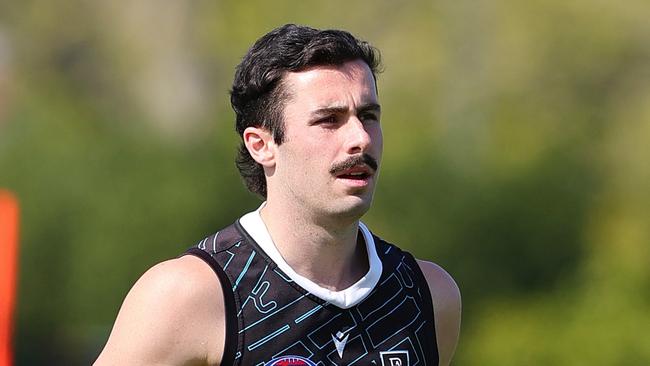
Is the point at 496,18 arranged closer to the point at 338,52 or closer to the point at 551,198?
the point at 551,198

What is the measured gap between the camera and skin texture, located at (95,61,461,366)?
4.18 meters

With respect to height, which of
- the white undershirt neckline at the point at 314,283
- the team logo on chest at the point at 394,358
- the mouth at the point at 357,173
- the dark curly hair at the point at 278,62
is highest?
the dark curly hair at the point at 278,62

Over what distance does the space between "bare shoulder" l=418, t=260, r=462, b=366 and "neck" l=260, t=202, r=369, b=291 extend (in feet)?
1.07

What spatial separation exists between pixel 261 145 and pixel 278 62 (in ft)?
0.87

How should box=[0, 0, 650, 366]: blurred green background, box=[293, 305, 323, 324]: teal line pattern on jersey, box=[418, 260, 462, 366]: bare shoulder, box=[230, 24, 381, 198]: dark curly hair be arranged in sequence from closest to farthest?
1. box=[293, 305, 323, 324]: teal line pattern on jersey
2. box=[230, 24, 381, 198]: dark curly hair
3. box=[418, 260, 462, 366]: bare shoulder
4. box=[0, 0, 650, 366]: blurred green background

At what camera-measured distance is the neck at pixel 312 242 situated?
4449mm

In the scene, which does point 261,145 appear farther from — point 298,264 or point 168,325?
point 168,325

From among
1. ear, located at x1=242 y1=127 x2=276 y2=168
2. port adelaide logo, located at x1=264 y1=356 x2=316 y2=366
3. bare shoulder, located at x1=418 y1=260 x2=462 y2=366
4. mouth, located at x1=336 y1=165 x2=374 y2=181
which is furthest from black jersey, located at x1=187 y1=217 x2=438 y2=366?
mouth, located at x1=336 y1=165 x2=374 y2=181

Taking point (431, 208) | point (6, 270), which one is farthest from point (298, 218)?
point (431, 208)

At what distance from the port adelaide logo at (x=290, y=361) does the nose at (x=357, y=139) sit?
63 cm

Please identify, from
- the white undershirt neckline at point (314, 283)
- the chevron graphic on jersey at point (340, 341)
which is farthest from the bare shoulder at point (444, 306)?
the chevron graphic on jersey at point (340, 341)

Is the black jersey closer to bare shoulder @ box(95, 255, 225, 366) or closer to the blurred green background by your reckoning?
bare shoulder @ box(95, 255, 225, 366)

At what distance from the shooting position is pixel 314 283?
14.6 ft

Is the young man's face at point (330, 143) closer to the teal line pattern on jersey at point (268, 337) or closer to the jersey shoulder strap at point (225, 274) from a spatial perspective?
the jersey shoulder strap at point (225, 274)
